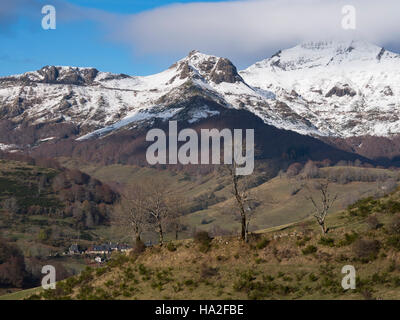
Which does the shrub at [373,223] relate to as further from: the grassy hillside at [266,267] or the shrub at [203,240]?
the shrub at [203,240]

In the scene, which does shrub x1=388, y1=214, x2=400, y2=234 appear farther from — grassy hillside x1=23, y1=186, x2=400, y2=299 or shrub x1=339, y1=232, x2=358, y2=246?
shrub x1=339, y1=232, x2=358, y2=246

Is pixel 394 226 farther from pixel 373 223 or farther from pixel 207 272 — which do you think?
pixel 207 272

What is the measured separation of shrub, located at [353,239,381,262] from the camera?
59.9 metres

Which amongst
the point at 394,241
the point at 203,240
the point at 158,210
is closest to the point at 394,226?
the point at 394,241

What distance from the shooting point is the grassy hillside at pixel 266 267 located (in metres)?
57.1

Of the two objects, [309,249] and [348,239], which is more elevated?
[348,239]

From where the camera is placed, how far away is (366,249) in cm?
6031

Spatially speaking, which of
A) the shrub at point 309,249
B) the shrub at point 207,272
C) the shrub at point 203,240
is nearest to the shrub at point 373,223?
the shrub at point 309,249

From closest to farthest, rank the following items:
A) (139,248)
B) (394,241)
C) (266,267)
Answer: (394,241) → (266,267) → (139,248)

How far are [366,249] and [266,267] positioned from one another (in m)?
11.2

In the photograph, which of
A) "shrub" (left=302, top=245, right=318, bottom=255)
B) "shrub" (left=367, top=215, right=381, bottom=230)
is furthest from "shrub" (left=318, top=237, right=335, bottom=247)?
"shrub" (left=367, top=215, right=381, bottom=230)
